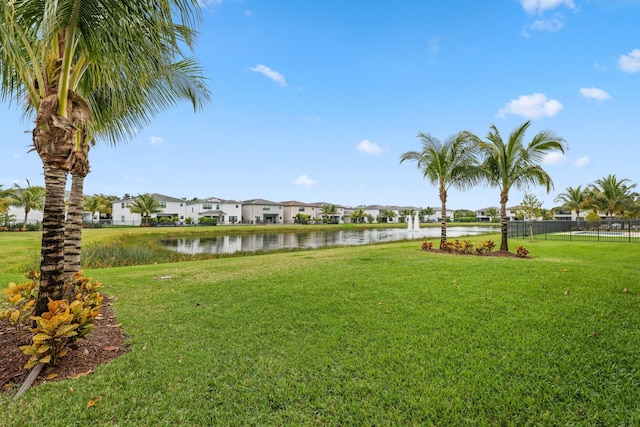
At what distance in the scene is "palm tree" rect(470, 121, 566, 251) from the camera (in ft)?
37.8

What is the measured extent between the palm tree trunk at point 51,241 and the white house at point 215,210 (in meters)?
60.3


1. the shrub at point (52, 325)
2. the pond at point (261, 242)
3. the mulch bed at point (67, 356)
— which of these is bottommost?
the pond at point (261, 242)

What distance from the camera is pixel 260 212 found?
68.2 metres

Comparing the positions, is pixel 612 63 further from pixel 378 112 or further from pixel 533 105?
pixel 378 112

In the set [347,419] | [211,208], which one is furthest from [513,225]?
[211,208]

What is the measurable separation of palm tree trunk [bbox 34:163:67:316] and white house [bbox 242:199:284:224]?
6428 centimetres

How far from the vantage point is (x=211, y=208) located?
63.9 m

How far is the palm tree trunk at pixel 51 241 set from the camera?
3.39 m

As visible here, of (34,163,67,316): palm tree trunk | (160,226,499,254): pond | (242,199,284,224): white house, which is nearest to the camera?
(34,163,67,316): palm tree trunk

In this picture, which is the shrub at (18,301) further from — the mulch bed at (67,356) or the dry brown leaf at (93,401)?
the dry brown leaf at (93,401)

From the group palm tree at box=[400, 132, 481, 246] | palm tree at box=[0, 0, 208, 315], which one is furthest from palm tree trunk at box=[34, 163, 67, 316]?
palm tree at box=[400, 132, 481, 246]

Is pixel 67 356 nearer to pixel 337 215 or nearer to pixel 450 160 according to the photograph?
pixel 450 160

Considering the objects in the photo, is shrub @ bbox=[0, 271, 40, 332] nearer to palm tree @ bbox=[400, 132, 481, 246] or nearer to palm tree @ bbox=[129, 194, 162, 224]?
palm tree @ bbox=[400, 132, 481, 246]

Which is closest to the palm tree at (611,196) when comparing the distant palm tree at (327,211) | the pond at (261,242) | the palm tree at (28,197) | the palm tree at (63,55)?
the pond at (261,242)
